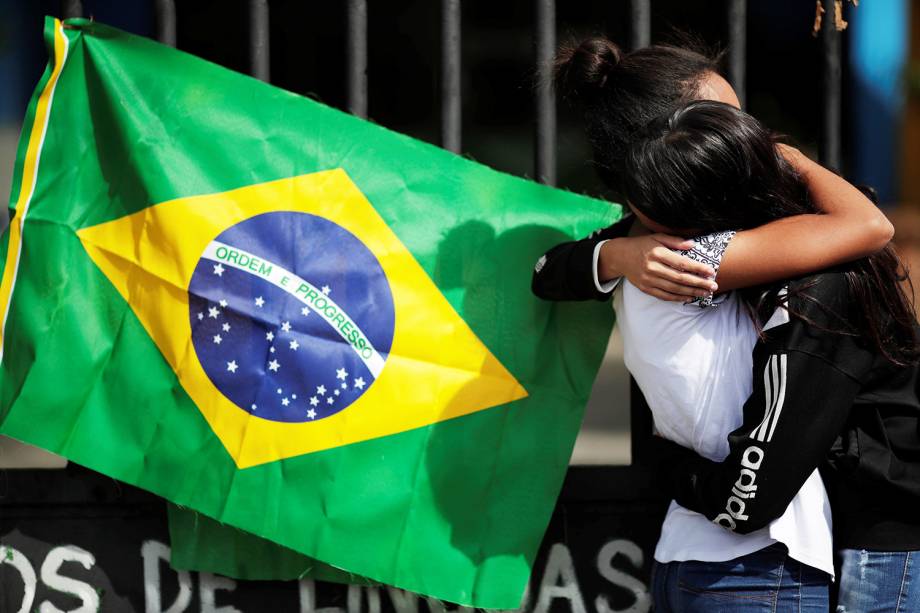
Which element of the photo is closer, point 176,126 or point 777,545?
point 777,545

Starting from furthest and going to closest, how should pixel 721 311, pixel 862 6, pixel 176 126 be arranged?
pixel 862 6 → pixel 176 126 → pixel 721 311

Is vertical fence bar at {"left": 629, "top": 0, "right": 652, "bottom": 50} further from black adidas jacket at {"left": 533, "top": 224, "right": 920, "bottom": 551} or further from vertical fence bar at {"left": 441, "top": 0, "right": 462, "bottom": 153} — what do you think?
black adidas jacket at {"left": 533, "top": 224, "right": 920, "bottom": 551}

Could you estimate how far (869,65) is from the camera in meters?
6.77

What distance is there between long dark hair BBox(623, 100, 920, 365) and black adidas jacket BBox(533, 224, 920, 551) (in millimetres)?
34

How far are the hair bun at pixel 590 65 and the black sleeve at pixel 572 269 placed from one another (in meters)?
0.28

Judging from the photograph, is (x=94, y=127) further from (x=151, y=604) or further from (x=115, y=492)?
(x=151, y=604)

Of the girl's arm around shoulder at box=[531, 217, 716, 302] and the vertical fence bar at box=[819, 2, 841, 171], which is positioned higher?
the vertical fence bar at box=[819, 2, 841, 171]

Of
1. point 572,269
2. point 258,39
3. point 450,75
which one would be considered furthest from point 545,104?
point 258,39

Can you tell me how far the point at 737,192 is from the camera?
6.02ft

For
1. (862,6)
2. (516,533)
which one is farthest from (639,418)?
(862,6)

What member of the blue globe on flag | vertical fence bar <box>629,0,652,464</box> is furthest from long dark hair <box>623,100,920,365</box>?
the blue globe on flag

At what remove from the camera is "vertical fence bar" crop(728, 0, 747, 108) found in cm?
248

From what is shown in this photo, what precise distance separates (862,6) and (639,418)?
16.0 feet

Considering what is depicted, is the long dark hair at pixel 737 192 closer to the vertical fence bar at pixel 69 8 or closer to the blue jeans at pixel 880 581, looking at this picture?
the blue jeans at pixel 880 581
